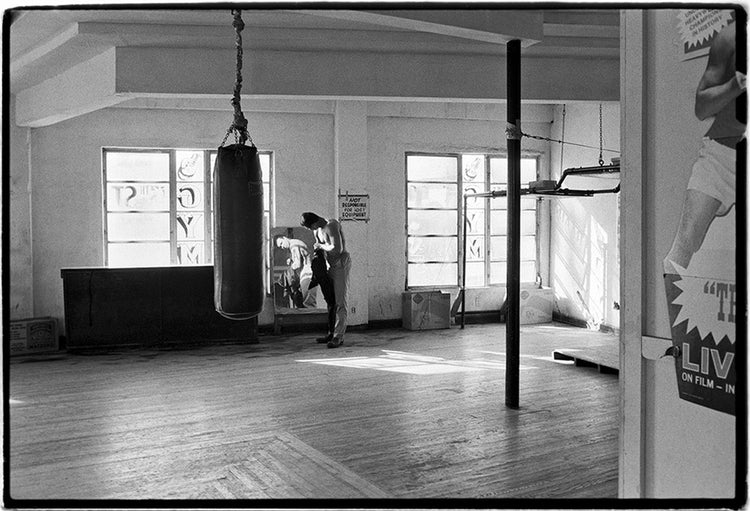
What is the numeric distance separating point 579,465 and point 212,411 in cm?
277

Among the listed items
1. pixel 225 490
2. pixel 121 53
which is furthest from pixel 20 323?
pixel 225 490

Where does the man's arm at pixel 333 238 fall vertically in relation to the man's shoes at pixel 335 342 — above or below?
above

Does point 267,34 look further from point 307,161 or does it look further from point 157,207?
point 157,207

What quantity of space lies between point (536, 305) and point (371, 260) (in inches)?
101

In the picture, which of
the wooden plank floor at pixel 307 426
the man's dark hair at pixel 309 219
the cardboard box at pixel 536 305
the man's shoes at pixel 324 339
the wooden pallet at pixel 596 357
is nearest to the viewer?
the wooden plank floor at pixel 307 426

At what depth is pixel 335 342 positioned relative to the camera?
896 cm

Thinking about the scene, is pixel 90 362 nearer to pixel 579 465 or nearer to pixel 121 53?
pixel 121 53

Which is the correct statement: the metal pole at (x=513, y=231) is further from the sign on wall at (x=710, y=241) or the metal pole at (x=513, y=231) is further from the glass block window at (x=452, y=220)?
the glass block window at (x=452, y=220)

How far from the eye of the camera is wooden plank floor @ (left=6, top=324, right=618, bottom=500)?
4.32 meters

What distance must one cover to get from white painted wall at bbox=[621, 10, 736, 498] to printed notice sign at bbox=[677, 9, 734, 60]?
31 millimetres

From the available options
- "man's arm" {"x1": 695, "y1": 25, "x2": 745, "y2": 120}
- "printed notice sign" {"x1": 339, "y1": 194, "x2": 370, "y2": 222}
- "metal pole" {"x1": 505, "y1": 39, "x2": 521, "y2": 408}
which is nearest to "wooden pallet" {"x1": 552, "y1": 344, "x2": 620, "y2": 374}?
"metal pole" {"x1": 505, "y1": 39, "x2": 521, "y2": 408}

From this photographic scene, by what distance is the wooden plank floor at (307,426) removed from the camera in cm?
432

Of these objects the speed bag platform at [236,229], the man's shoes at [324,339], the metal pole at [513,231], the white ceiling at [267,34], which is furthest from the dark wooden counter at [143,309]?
the speed bag platform at [236,229]

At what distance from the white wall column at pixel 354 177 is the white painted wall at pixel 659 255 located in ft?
23.4
